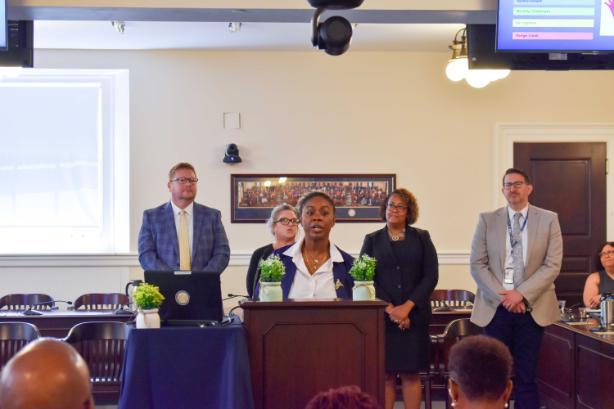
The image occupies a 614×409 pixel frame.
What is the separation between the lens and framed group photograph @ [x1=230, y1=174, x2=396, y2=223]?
28.6ft

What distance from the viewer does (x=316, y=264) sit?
4.73m

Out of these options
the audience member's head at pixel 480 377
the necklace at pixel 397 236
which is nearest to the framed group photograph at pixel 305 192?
the necklace at pixel 397 236

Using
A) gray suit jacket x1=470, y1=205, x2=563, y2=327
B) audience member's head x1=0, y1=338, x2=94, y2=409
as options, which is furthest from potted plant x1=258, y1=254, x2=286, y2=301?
audience member's head x1=0, y1=338, x2=94, y2=409

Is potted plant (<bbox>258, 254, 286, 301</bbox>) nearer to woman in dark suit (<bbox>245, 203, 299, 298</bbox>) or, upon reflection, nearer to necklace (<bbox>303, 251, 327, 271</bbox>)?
necklace (<bbox>303, 251, 327, 271</bbox>)

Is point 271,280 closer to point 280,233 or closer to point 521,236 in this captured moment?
point 280,233

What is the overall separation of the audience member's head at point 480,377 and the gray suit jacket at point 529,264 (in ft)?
9.90

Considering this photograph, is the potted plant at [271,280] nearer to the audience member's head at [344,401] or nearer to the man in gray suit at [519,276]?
the man in gray suit at [519,276]

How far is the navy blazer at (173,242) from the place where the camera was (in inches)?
209

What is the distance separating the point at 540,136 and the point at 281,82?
2765 millimetres

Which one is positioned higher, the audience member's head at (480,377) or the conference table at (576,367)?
the audience member's head at (480,377)

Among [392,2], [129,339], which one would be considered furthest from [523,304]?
[129,339]

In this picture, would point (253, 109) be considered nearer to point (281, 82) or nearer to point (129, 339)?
point (281, 82)

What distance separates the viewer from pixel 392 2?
5.02 metres

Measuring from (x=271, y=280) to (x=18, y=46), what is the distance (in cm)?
210
